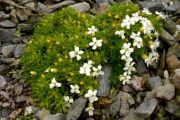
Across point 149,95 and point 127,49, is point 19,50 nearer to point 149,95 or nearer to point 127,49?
point 127,49

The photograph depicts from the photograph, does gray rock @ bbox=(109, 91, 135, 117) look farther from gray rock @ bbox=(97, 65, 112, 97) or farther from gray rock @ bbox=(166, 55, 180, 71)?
gray rock @ bbox=(166, 55, 180, 71)

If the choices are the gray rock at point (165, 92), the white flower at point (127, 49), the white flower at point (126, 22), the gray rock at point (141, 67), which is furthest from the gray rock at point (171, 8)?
the gray rock at point (165, 92)

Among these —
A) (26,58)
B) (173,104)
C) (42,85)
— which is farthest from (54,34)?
(173,104)

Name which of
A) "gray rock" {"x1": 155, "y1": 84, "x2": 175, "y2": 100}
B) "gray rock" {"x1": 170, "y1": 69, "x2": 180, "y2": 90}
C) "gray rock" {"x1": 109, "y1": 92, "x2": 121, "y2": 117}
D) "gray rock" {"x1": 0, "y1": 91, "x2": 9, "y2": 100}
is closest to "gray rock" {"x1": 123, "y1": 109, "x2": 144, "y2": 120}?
"gray rock" {"x1": 109, "y1": 92, "x2": 121, "y2": 117}

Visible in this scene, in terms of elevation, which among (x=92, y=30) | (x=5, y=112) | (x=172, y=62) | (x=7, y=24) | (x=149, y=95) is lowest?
(x=5, y=112)

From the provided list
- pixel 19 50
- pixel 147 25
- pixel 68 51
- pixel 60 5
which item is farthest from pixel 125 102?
pixel 60 5

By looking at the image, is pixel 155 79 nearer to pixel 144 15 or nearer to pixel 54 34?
pixel 144 15
